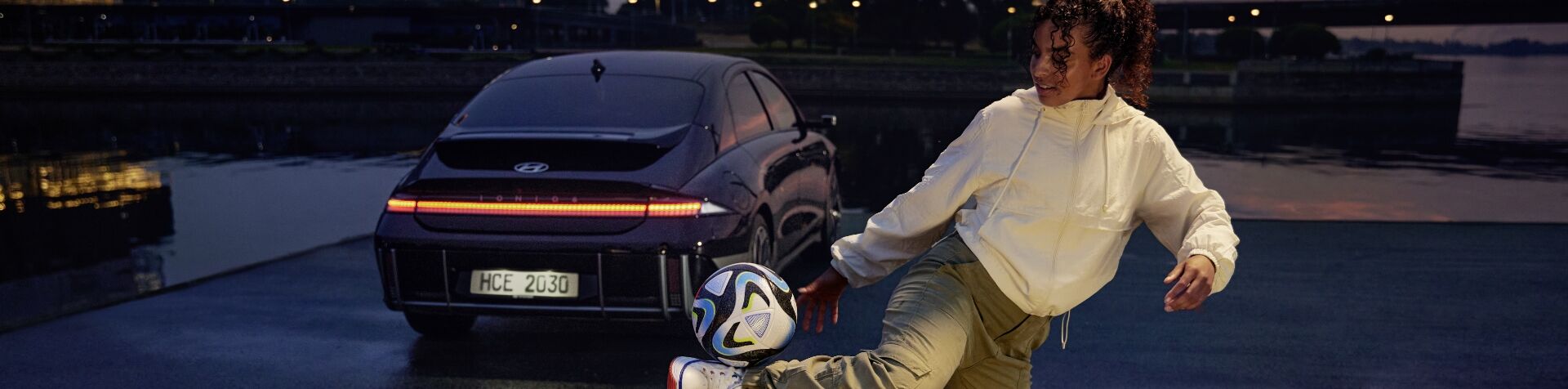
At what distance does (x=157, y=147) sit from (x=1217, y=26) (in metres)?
103

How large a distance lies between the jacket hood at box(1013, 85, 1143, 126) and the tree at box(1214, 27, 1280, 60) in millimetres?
95632

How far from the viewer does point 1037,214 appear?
2.65 metres

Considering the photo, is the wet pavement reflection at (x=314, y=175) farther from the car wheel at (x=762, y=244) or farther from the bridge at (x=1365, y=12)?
the bridge at (x=1365, y=12)

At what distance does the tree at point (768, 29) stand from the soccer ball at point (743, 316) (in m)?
102

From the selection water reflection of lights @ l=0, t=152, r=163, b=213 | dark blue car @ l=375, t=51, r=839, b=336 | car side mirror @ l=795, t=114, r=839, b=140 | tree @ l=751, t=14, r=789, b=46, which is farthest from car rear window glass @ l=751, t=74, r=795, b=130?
tree @ l=751, t=14, r=789, b=46

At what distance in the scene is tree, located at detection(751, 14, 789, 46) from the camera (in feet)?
341

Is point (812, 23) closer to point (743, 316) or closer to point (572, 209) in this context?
point (572, 209)

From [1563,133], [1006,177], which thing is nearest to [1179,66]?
[1563,133]

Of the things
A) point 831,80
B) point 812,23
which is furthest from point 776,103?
point 812,23

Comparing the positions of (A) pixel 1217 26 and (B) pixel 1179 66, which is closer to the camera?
(B) pixel 1179 66

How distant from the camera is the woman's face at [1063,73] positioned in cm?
263

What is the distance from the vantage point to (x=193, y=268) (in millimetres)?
9227

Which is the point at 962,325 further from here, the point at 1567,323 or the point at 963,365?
the point at 1567,323

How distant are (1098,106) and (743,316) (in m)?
0.91
